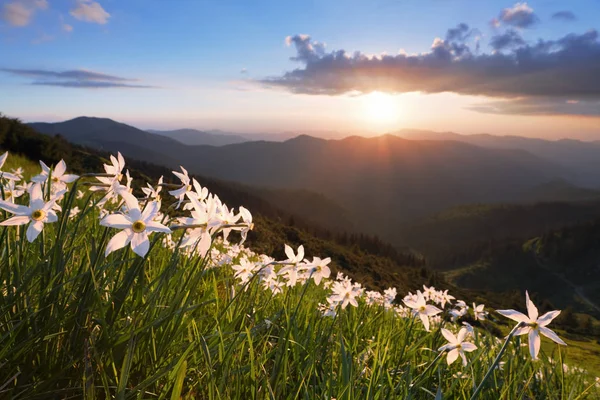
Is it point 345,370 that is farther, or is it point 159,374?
point 345,370

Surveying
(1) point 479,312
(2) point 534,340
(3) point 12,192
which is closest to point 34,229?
(3) point 12,192

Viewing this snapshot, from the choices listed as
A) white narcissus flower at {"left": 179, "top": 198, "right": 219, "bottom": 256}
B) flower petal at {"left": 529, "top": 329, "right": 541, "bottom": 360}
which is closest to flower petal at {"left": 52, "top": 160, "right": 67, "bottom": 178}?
white narcissus flower at {"left": 179, "top": 198, "right": 219, "bottom": 256}

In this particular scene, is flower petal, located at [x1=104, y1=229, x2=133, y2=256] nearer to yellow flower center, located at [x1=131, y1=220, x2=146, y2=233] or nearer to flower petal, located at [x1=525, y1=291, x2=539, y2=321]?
yellow flower center, located at [x1=131, y1=220, x2=146, y2=233]

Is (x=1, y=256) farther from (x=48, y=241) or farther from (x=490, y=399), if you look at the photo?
(x=490, y=399)

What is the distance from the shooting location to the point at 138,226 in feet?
4.69

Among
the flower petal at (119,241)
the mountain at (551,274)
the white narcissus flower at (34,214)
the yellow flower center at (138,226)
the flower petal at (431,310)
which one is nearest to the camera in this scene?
the flower petal at (119,241)

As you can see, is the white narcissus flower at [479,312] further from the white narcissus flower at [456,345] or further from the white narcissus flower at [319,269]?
the white narcissus flower at [319,269]

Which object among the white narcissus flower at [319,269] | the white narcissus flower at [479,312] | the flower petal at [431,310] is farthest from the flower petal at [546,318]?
the white narcissus flower at [479,312]

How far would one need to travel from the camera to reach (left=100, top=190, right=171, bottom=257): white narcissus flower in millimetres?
1341

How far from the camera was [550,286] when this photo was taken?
180 m

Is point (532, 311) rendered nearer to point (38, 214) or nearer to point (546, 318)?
point (546, 318)

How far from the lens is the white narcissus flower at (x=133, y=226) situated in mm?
1341

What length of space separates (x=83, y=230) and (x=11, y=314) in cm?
135

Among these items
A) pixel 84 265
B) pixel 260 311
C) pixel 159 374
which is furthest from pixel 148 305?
pixel 260 311
